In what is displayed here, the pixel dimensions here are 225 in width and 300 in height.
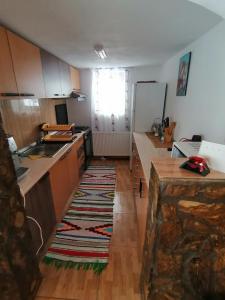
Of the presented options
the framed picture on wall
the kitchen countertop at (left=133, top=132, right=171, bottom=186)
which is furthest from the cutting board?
the framed picture on wall

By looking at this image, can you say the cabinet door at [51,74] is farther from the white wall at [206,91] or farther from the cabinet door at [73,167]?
the white wall at [206,91]

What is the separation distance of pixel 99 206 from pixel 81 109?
252 cm

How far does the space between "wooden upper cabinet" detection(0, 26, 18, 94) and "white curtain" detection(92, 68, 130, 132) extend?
96.8 inches

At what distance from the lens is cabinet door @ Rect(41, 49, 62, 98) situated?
2.12 m

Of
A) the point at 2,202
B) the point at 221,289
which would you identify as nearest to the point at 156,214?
the point at 221,289

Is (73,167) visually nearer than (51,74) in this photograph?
No

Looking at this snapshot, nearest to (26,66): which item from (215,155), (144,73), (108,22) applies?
(108,22)

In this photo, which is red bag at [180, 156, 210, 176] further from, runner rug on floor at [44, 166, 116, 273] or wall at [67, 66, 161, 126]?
wall at [67, 66, 161, 126]

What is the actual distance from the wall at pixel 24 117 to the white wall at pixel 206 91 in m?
2.18

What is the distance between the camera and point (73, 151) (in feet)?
8.82

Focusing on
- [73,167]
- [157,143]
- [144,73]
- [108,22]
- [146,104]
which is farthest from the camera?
[144,73]

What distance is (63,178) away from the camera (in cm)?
225

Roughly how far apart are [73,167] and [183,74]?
217cm

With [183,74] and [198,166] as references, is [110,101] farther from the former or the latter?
[198,166]
